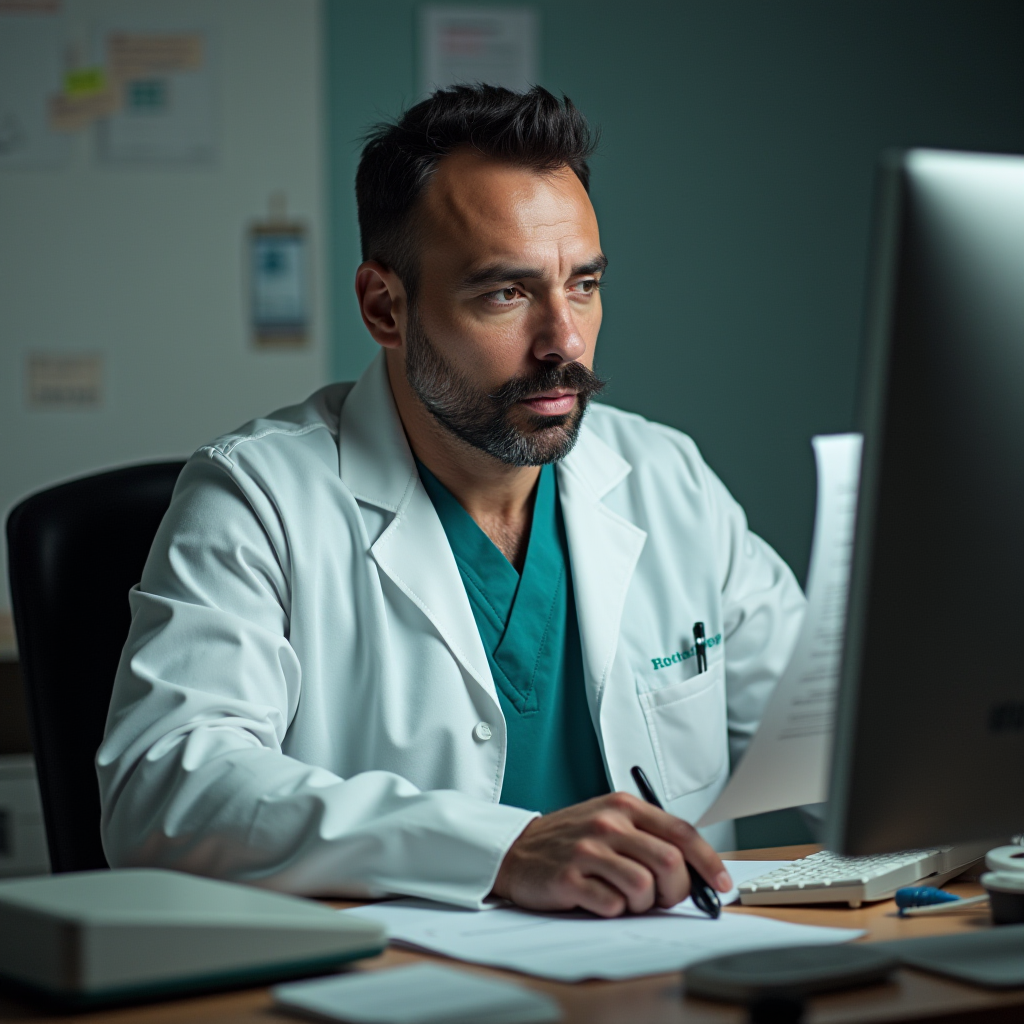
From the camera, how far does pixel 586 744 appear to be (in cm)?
138

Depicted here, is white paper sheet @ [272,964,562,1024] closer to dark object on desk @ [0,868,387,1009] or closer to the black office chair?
dark object on desk @ [0,868,387,1009]

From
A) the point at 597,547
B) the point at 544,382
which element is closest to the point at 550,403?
the point at 544,382

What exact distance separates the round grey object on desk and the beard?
29.7 inches

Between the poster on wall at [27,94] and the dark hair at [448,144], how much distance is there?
4.30ft

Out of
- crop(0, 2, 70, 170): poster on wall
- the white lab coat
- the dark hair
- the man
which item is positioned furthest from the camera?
crop(0, 2, 70, 170): poster on wall

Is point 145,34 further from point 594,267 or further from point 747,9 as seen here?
point 594,267

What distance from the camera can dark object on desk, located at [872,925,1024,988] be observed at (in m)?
0.70

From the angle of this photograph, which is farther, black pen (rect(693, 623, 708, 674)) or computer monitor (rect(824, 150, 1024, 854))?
black pen (rect(693, 623, 708, 674))

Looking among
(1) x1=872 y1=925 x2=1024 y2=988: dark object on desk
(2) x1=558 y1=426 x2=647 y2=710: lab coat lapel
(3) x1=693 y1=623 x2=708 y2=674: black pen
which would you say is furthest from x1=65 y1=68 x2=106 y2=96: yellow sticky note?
(1) x1=872 y1=925 x2=1024 y2=988: dark object on desk

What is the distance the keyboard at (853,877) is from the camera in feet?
2.96

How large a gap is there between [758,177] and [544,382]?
1.78 m

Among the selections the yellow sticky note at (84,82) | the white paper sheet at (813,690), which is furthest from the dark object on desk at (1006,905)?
the yellow sticky note at (84,82)

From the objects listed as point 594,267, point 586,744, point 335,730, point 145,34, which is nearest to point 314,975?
point 335,730

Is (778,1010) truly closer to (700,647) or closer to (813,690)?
(813,690)
